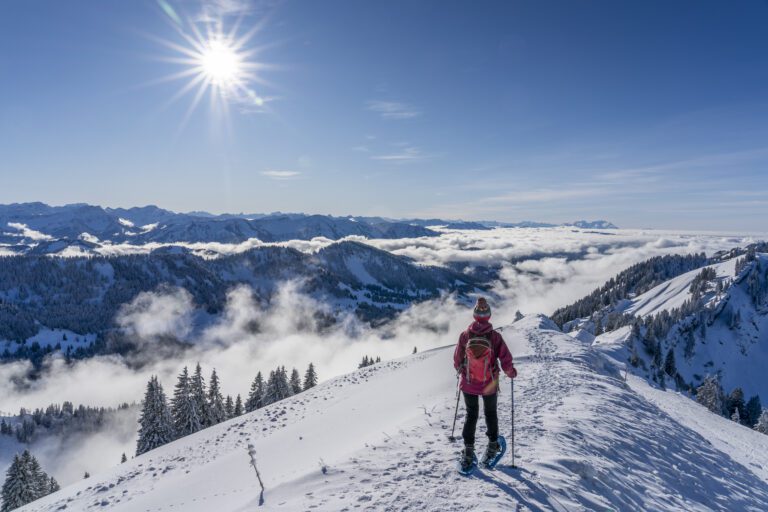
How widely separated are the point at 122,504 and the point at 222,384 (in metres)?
208

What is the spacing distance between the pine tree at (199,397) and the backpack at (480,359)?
47.8 meters

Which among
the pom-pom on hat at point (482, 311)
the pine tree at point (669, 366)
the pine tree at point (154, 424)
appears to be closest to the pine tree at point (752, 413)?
the pine tree at point (669, 366)

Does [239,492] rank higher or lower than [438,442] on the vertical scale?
lower

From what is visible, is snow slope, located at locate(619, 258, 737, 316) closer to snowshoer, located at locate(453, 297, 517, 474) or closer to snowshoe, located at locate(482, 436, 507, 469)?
snowshoe, located at locate(482, 436, 507, 469)

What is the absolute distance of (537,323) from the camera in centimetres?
4150

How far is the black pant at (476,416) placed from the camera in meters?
8.77

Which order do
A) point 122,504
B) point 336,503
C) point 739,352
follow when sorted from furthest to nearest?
point 739,352, point 122,504, point 336,503

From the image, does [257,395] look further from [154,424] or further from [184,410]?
[154,424]

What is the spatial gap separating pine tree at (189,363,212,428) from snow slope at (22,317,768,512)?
28.3 metres

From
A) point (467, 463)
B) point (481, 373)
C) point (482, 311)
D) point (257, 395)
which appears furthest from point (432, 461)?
point (257, 395)

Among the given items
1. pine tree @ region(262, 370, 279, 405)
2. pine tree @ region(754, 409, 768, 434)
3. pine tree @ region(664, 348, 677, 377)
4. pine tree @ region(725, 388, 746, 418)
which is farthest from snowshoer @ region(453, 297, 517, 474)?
pine tree @ region(664, 348, 677, 377)

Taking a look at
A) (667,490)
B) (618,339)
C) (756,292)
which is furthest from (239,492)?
(756,292)

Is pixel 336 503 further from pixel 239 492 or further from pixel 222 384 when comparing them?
pixel 222 384

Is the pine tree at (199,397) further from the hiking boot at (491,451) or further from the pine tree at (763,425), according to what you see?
the pine tree at (763,425)
